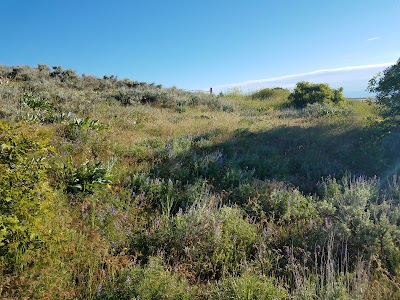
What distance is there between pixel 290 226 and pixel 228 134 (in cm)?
564

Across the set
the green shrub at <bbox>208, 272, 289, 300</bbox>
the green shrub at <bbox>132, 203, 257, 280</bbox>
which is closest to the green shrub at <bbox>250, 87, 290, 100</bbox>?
the green shrub at <bbox>132, 203, 257, 280</bbox>

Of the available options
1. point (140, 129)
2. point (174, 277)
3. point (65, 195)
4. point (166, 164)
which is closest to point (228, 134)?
point (140, 129)

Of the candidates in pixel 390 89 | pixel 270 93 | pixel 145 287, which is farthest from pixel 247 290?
pixel 270 93

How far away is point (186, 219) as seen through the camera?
3.92 m

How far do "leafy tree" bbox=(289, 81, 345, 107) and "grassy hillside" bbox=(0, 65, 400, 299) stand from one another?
35.0 ft

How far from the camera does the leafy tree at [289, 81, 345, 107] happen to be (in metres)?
18.8

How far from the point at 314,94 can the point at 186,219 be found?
17.2 meters

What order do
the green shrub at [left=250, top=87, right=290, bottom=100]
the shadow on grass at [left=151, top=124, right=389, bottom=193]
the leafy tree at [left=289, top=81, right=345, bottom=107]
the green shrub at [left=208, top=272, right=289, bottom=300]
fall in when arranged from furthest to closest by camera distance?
the green shrub at [left=250, top=87, right=290, bottom=100]
the leafy tree at [left=289, top=81, right=345, bottom=107]
the shadow on grass at [left=151, top=124, right=389, bottom=193]
the green shrub at [left=208, top=272, right=289, bottom=300]

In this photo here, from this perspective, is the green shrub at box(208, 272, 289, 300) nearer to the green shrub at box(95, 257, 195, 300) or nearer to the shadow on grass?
the green shrub at box(95, 257, 195, 300)

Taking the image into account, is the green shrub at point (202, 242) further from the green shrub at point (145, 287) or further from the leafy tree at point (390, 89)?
the leafy tree at point (390, 89)

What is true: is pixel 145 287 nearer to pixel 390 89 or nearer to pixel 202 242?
pixel 202 242

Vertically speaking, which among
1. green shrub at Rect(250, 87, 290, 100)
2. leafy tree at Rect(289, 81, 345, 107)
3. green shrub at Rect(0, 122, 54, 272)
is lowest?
green shrub at Rect(0, 122, 54, 272)

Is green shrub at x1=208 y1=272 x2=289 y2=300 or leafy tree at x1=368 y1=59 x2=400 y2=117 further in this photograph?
leafy tree at x1=368 y1=59 x2=400 y2=117

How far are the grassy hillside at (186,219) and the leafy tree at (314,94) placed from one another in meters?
10.7
